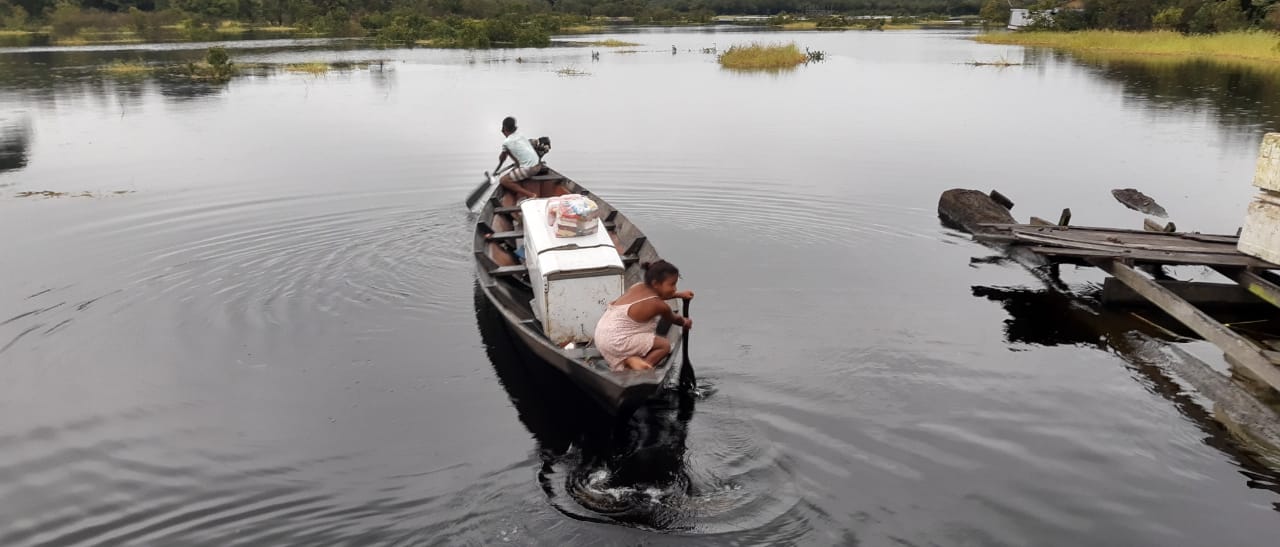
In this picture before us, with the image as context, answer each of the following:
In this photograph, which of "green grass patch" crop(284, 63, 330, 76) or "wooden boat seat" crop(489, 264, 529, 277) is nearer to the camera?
"wooden boat seat" crop(489, 264, 529, 277)

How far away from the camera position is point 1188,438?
23.2 ft

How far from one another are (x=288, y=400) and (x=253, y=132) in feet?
59.0

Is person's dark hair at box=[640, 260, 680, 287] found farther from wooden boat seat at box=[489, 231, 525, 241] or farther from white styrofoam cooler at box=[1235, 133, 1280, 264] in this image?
white styrofoam cooler at box=[1235, 133, 1280, 264]

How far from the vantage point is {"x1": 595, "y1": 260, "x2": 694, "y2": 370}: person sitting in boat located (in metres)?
6.63

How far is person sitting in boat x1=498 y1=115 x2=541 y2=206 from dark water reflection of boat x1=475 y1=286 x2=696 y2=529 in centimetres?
522

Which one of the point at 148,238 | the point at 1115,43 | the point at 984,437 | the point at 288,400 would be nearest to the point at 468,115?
the point at 148,238

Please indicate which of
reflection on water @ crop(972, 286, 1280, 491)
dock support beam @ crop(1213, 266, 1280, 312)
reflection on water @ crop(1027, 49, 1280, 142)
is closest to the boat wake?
reflection on water @ crop(972, 286, 1280, 491)

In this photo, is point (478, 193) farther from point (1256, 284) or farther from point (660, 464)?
point (1256, 284)

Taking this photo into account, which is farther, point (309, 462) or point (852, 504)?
point (309, 462)

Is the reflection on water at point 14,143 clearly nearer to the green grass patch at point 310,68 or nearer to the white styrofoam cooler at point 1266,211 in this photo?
the green grass patch at point 310,68

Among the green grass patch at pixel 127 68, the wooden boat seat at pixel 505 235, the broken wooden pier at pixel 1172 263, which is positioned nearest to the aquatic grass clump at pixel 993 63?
the broken wooden pier at pixel 1172 263

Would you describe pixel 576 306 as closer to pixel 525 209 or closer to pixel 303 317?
pixel 525 209

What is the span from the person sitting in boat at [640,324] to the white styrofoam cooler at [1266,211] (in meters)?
6.32

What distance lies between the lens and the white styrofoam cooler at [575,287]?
7605mm
